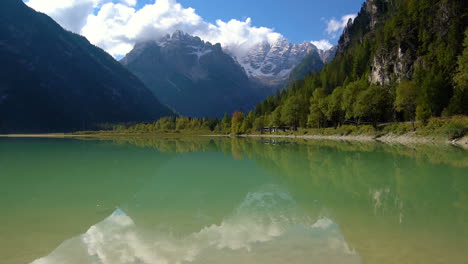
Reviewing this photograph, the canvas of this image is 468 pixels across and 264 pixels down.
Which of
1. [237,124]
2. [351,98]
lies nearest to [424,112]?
[351,98]

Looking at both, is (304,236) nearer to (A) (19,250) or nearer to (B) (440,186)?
(A) (19,250)

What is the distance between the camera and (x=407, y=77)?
78.1 m

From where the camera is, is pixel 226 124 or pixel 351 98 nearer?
pixel 351 98

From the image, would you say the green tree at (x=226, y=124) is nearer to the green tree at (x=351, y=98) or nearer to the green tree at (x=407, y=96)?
the green tree at (x=351, y=98)

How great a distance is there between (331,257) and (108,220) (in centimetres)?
705

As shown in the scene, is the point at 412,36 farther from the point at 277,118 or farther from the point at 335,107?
the point at 277,118

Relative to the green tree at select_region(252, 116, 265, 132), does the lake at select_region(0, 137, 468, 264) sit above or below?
below

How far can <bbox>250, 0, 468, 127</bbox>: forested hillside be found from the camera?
59.4 m

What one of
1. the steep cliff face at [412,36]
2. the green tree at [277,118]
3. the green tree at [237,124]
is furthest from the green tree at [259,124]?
the steep cliff face at [412,36]

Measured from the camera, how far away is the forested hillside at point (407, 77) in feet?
195

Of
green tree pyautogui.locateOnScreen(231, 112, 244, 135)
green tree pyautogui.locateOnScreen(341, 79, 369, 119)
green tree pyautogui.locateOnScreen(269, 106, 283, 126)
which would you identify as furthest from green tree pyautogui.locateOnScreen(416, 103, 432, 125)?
green tree pyautogui.locateOnScreen(231, 112, 244, 135)

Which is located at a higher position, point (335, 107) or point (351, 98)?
point (351, 98)

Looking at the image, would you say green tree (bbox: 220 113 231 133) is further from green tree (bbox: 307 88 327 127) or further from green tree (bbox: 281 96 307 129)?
green tree (bbox: 307 88 327 127)

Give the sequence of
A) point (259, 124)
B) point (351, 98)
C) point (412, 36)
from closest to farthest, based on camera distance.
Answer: point (351, 98) → point (412, 36) → point (259, 124)
